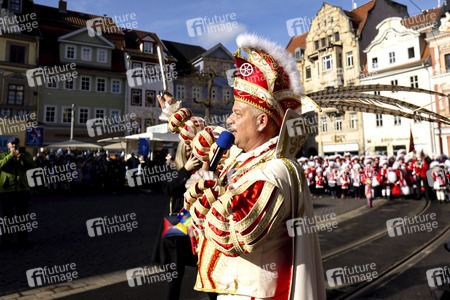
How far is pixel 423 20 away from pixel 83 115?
115ft

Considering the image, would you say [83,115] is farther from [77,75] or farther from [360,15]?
[360,15]

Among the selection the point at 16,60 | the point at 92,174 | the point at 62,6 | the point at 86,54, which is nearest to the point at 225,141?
the point at 92,174

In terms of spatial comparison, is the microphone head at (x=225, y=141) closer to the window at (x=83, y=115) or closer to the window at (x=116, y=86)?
the window at (x=83, y=115)

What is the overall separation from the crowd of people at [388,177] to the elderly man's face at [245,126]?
11.6m

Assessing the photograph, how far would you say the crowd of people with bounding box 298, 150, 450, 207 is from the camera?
1318 cm

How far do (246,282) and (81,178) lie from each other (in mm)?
16855

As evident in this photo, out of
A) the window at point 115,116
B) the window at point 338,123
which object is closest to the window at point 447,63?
the window at point 338,123

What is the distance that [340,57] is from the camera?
33594 mm

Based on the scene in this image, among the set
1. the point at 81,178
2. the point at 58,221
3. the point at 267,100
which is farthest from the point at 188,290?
the point at 81,178

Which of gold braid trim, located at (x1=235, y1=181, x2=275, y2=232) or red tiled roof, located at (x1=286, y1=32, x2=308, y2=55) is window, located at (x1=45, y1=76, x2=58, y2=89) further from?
gold braid trim, located at (x1=235, y1=181, x2=275, y2=232)

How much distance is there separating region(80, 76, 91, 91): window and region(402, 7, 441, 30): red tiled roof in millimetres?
32215

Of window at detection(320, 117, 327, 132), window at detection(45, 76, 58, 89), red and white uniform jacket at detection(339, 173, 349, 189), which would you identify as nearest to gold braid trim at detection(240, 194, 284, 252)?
red and white uniform jacket at detection(339, 173, 349, 189)

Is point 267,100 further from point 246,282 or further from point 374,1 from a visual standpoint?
point 374,1

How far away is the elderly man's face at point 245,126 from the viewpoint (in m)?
1.64
